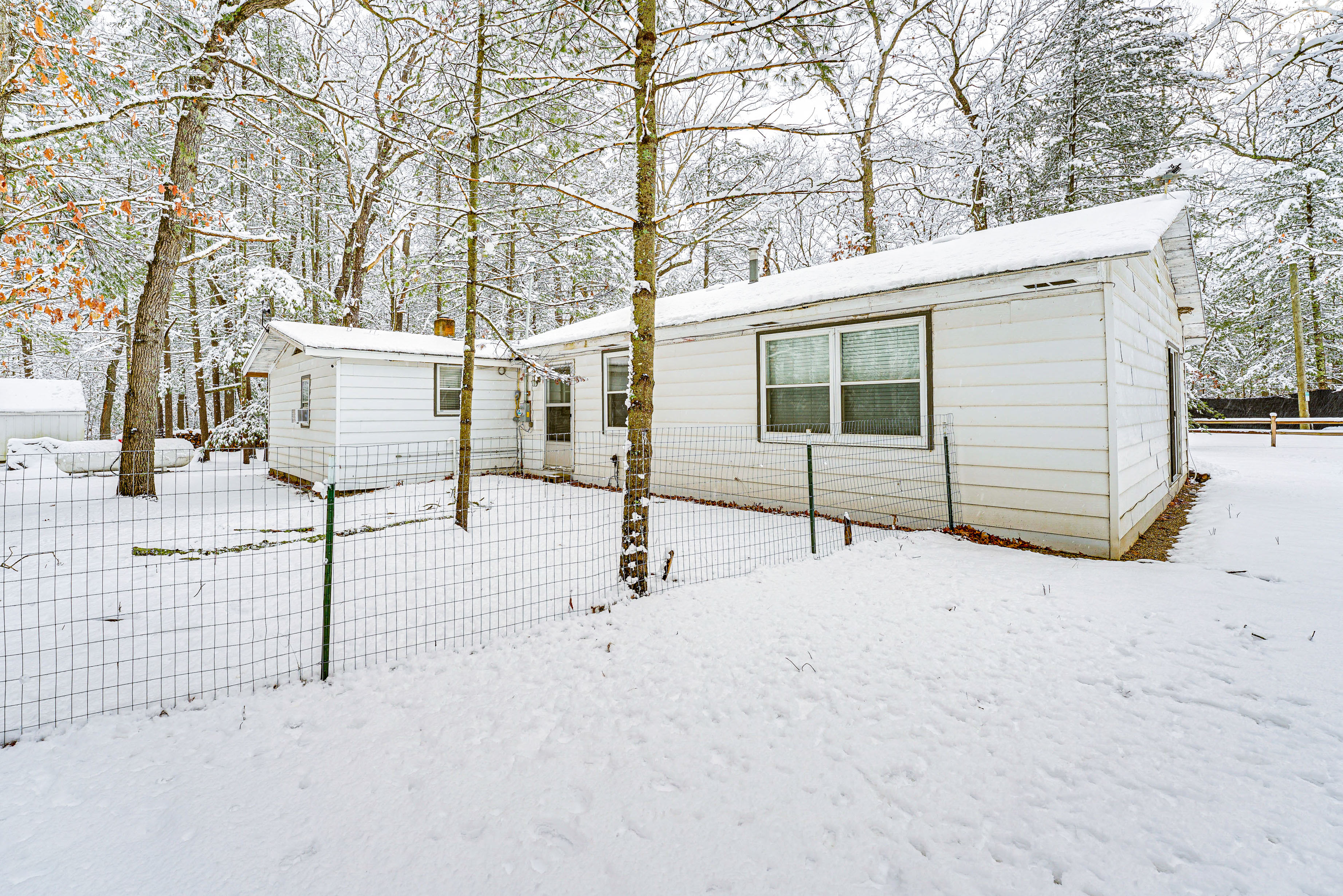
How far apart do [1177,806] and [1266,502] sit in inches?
316

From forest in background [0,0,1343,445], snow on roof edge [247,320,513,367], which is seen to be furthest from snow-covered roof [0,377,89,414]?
snow on roof edge [247,320,513,367]

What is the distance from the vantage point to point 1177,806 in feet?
6.64

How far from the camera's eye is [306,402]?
39.0 ft

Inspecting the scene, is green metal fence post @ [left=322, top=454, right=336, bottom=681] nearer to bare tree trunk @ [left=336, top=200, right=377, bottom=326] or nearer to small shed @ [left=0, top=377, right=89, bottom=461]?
bare tree trunk @ [left=336, top=200, right=377, bottom=326]

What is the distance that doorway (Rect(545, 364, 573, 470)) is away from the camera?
11219 millimetres

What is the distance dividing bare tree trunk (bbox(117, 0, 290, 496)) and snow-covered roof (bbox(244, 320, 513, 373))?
1.93m

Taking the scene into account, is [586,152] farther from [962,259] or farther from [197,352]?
[197,352]

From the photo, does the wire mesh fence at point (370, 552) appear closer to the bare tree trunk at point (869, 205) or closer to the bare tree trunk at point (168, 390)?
the bare tree trunk at point (869, 205)

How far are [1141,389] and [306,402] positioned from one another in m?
14.1

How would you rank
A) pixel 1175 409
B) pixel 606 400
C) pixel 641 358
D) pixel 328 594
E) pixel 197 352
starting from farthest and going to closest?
pixel 197 352, pixel 606 400, pixel 1175 409, pixel 641 358, pixel 328 594

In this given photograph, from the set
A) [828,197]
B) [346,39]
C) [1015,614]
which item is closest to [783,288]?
[1015,614]

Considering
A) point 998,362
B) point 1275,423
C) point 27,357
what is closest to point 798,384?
point 998,362

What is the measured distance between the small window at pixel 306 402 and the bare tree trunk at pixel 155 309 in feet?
8.80

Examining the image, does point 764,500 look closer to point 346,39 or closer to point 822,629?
point 822,629
